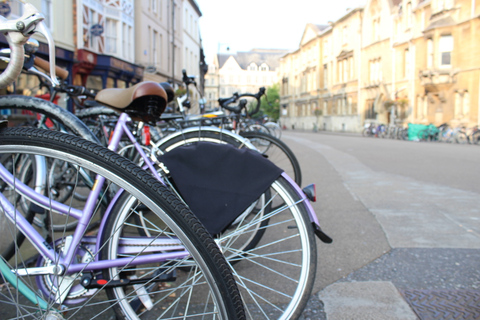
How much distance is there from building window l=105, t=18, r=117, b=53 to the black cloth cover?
2180cm

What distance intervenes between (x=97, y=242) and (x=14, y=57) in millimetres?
769

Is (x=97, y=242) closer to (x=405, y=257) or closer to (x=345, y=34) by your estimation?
(x=405, y=257)

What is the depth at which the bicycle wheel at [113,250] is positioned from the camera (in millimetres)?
1348

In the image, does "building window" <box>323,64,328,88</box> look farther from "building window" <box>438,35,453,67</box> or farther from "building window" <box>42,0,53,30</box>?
"building window" <box>42,0,53,30</box>

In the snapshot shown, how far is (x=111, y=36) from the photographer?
22266 mm

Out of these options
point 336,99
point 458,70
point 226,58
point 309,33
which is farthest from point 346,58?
point 226,58

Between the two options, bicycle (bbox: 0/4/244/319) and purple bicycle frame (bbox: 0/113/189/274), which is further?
purple bicycle frame (bbox: 0/113/189/274)

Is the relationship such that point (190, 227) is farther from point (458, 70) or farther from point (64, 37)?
point (458, 70)

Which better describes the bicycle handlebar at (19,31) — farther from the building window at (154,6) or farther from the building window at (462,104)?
the building window at (462,104)

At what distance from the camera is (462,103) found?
29250 mm

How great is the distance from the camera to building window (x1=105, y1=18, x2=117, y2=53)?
22.1 m

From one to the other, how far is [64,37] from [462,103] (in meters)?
24.8

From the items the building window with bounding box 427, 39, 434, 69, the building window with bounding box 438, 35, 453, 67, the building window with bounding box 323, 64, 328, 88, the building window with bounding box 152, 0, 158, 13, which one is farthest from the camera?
the building window with bounding box 323, 64, 328, 88

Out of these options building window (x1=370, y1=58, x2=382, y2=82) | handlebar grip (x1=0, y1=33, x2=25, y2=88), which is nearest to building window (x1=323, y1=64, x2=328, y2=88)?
building window (x1=370, y1=58, x2=382, y2=82)
